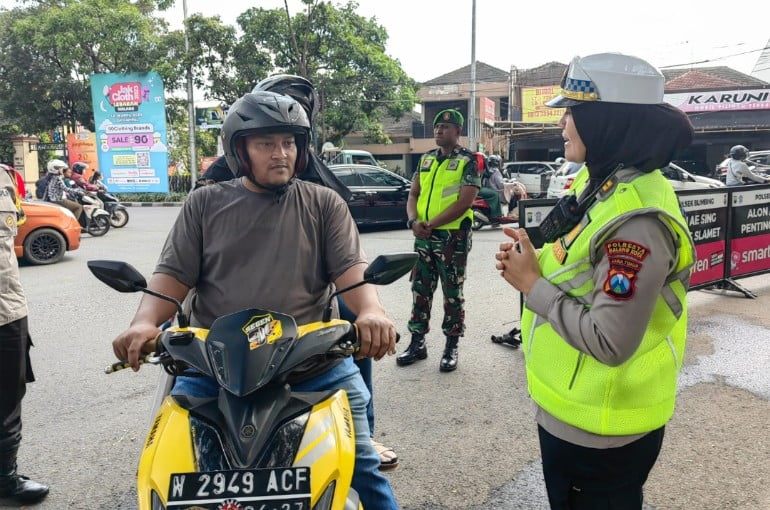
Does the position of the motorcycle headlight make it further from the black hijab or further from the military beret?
the military beret

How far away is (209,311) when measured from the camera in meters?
2.16

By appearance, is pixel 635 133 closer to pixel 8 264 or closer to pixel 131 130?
pixel 8 264

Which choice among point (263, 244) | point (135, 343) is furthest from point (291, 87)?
point (135, 343)

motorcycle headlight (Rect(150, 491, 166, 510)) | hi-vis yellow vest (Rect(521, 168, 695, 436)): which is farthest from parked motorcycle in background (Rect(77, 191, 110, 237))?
hi-vis yellow vest (Rect(521, 168, 695, 436))

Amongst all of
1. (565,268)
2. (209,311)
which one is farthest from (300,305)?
(565,268)

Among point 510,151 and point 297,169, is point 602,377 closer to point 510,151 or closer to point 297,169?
point 297,169

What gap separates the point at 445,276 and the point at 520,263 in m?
2.88

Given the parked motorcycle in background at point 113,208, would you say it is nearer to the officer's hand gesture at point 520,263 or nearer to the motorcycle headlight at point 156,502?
the motorcycle headlight at point 156,502

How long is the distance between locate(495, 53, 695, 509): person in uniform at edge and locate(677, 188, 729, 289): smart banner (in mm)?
Result: 4760

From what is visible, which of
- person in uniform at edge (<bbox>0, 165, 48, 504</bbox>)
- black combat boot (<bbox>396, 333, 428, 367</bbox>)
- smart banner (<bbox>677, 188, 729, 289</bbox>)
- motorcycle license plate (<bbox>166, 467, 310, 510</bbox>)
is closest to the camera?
motorcycle license plate (<bbox>166, 467, 310, 510</bbox>)

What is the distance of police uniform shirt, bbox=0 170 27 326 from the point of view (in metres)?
2.83

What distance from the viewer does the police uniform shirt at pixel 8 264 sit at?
2.83 m

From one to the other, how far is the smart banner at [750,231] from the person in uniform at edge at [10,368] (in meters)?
6.28

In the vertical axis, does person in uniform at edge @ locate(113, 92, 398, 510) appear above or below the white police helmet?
below
